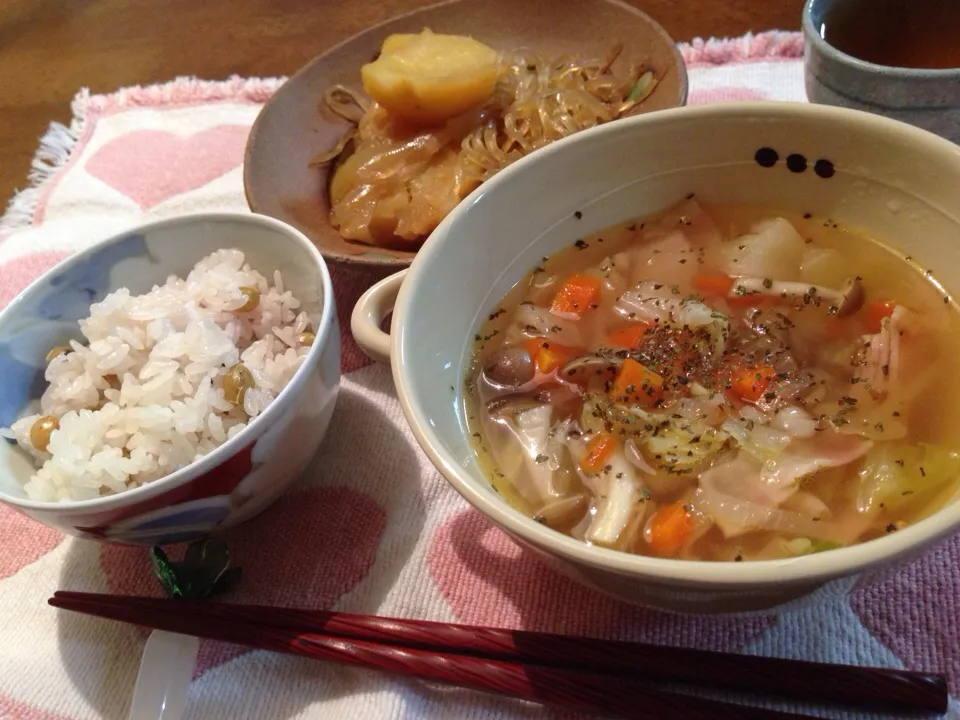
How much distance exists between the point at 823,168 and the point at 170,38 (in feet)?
7.61

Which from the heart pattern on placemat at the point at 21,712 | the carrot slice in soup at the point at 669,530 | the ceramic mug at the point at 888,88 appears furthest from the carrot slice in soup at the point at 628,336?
the heart pattern on placemat at the point at 21,712

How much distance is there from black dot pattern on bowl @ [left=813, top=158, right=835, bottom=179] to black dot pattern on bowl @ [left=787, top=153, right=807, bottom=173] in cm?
2

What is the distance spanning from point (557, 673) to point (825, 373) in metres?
0.54

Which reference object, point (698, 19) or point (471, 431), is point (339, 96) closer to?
point (698, 19)

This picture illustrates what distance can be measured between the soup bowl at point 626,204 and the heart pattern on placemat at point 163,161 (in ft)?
3.90

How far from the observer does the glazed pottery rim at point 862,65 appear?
1.20 metres

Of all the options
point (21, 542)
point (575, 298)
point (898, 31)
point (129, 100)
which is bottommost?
point (21, 542)

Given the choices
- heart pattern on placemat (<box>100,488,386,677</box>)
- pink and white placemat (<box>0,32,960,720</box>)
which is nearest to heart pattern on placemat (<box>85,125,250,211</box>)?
pink and white placemat (<box>0,32,960,720</box>)

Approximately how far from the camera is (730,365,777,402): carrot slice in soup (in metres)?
1.04

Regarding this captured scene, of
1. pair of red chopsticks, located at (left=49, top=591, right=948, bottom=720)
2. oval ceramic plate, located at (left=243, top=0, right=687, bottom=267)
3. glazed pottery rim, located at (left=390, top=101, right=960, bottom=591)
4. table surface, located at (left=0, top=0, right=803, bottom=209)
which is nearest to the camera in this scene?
glazed pottery rim, located at (left=390, top=101, right=960, bottom=591)

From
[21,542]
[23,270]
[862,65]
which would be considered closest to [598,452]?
[862,65]

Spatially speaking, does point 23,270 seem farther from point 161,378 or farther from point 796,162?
point 796,162

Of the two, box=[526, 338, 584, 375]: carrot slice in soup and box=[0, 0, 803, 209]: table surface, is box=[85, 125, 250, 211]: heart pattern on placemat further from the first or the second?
box=[526, 338, 584, 375]: carrot slice in soup

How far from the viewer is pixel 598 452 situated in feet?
3.35
